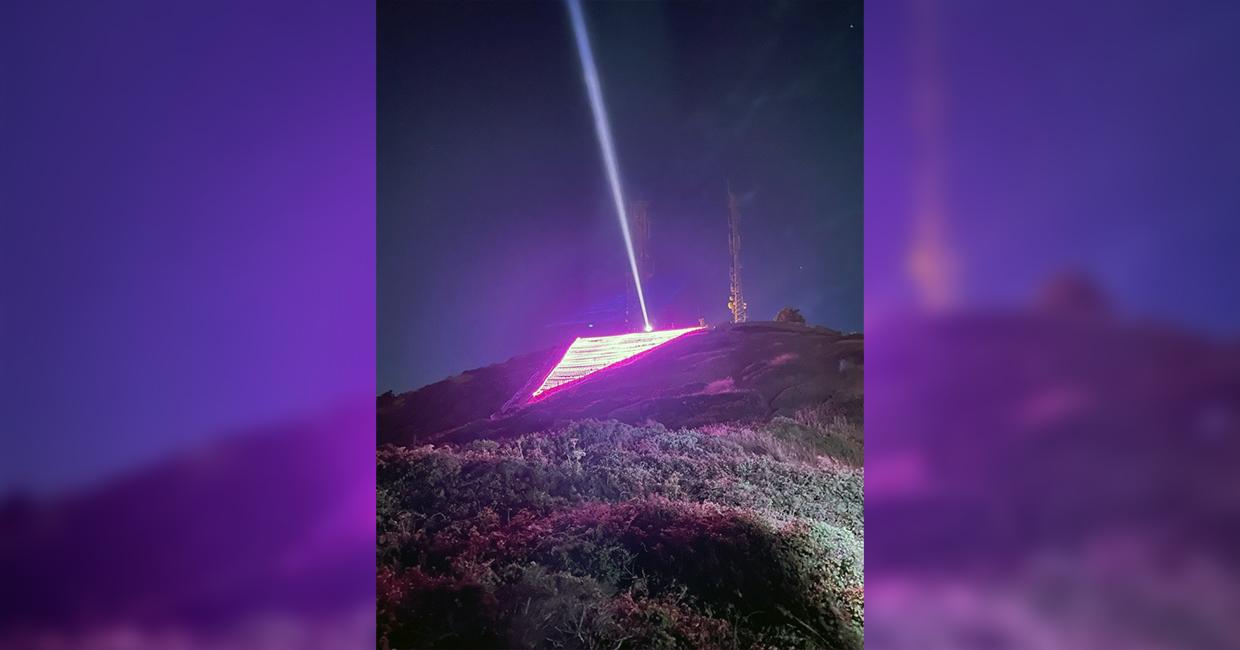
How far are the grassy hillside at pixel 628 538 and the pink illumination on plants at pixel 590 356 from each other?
0.19 metres

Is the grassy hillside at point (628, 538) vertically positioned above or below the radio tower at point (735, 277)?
below

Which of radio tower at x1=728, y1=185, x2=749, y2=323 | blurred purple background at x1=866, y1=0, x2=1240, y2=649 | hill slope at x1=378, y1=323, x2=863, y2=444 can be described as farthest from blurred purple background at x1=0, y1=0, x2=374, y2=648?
blurred purple background at x1=866, y1=0, x2=1240, y2=649

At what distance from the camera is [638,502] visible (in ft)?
8.48

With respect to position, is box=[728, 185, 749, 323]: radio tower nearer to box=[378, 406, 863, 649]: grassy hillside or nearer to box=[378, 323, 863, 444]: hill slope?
box=[378, 323, 863, 444]: hill slope

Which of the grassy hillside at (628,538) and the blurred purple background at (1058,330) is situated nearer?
the blurred purple background at (1058,330)

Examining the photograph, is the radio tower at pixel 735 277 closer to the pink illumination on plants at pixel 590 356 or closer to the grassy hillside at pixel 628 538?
the pink illumination on plants at pixel 590 356

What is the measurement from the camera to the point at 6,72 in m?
2.42

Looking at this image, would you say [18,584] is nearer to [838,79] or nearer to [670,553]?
[670,553]

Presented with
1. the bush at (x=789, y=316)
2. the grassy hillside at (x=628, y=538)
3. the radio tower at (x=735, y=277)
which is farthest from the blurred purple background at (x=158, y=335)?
the bush at (x=789, y=316)

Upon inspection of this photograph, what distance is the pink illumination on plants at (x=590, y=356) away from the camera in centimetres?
266

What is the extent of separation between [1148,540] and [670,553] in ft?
5.42

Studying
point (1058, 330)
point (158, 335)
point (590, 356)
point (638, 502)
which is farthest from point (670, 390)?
point (158, 335)

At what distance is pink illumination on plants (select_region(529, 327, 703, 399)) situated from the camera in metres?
2.66

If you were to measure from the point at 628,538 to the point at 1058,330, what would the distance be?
173 cm
